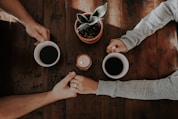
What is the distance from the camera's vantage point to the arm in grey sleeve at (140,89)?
4.01 ft

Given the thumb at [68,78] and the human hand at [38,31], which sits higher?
the human hand at [38,31]

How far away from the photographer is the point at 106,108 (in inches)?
52.5

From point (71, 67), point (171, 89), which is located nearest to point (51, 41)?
point (71, 67)

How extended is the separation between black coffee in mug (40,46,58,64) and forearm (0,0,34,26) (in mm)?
153

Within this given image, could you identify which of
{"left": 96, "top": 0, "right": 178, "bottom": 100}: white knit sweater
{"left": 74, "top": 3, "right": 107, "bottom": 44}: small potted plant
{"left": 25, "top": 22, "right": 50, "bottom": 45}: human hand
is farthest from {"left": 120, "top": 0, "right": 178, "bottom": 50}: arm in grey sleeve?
{"left": 25, "top": 22, "right": 50, "bottom": 45}: human hand

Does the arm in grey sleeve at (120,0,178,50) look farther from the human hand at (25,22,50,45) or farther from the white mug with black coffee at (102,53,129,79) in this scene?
the human hand at (25,22,50,45)

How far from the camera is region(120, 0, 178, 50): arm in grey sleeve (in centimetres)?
132

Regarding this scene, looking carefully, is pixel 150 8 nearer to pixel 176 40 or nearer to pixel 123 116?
pixel 176 40

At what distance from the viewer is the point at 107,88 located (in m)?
1.28

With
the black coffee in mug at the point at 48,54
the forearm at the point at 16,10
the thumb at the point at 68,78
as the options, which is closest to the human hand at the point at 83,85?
the thumb at the point at 68,78

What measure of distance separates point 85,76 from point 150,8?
0.45 metres

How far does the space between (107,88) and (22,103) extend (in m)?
0.37

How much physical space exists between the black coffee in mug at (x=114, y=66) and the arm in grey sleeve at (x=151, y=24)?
0.29 ft

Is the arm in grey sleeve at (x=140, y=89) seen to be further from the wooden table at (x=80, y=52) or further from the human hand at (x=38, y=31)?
the human hand at (x=38, y=31)
